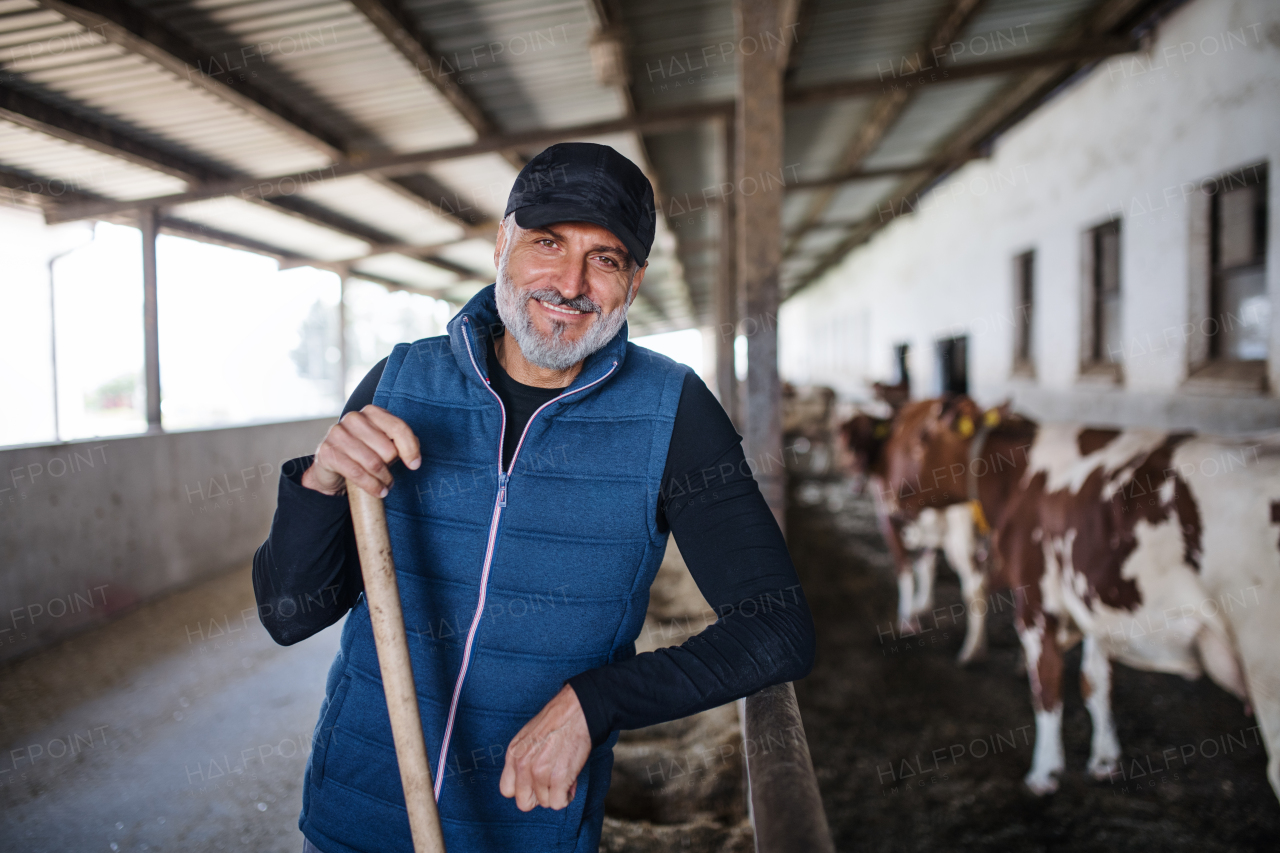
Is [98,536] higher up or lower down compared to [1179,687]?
higher up

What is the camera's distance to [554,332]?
51.7 inches

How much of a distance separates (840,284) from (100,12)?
55.7ft

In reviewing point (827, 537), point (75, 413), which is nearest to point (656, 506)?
point (827, 537)

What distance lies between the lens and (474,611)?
1.21 m

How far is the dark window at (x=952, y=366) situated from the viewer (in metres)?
10.7

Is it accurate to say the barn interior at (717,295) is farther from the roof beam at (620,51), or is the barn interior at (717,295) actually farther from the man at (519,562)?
the man at (519,562)

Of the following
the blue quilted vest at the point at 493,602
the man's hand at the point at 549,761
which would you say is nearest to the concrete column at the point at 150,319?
the blue quilted vest at the point at 493,602

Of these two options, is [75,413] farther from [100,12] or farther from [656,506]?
[656,506]

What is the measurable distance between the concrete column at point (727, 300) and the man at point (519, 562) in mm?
4688

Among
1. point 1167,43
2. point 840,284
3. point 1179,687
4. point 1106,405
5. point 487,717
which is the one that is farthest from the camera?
point 840,284

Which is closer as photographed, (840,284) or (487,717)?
(487,717)

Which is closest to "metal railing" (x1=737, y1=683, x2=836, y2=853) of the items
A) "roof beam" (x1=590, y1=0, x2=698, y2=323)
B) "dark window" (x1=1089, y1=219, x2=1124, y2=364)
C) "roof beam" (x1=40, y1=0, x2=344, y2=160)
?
"roof beam" (x1=590, y1=0, x2=698, y2=323)

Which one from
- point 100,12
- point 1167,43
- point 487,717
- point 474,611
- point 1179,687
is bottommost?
point 1179,687

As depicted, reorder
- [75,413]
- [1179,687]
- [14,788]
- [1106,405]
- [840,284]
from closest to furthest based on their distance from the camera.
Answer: [14,788], [1179,687], [1106,405], [840,284], [75,413]
